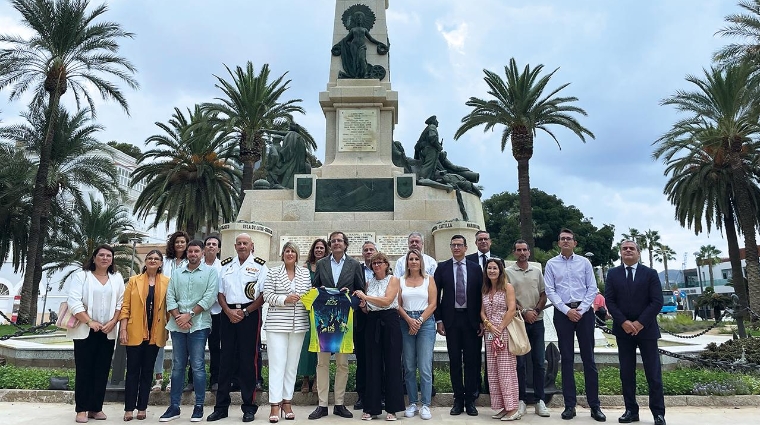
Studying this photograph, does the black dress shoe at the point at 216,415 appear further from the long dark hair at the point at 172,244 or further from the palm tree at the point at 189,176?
the palm tree at the point at 189,176

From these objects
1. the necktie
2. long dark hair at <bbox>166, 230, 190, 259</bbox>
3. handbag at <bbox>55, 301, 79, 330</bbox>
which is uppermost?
long dark hair at <bbox>166, 230, 190, 259</bbox>

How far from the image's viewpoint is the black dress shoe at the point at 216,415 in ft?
18.7

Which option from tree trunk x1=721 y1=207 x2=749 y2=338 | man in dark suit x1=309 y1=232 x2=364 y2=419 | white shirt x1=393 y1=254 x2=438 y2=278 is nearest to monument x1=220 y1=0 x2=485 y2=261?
white shirt x1=393 y1=254 x2=438 y2=278

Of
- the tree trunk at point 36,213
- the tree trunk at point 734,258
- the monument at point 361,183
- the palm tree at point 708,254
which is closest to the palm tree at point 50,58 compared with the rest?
the tree trunk at point 36,213

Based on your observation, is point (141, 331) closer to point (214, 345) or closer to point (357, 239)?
point (214, 345)

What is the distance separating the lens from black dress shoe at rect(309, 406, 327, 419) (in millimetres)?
5734

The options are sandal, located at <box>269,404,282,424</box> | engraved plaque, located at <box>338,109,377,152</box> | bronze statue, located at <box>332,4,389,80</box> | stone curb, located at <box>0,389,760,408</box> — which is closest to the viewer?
sandal, located at <box>269,404,282,424</box>

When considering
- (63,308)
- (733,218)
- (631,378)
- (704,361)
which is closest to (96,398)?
(63,308)

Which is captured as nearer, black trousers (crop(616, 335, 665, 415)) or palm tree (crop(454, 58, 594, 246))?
black trousers (crop(616, 335, 665, 415))

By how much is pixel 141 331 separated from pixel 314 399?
6.75 ft

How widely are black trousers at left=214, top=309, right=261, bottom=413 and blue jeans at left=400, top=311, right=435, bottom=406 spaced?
157 centimetres

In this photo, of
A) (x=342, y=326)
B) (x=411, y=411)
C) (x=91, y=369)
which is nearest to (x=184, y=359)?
(x=91, y=369)

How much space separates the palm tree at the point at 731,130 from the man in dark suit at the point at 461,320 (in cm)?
2085

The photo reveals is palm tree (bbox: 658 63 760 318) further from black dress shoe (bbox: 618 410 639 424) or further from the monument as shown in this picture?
black dress shoe (bbox: 618 410 639 424)
